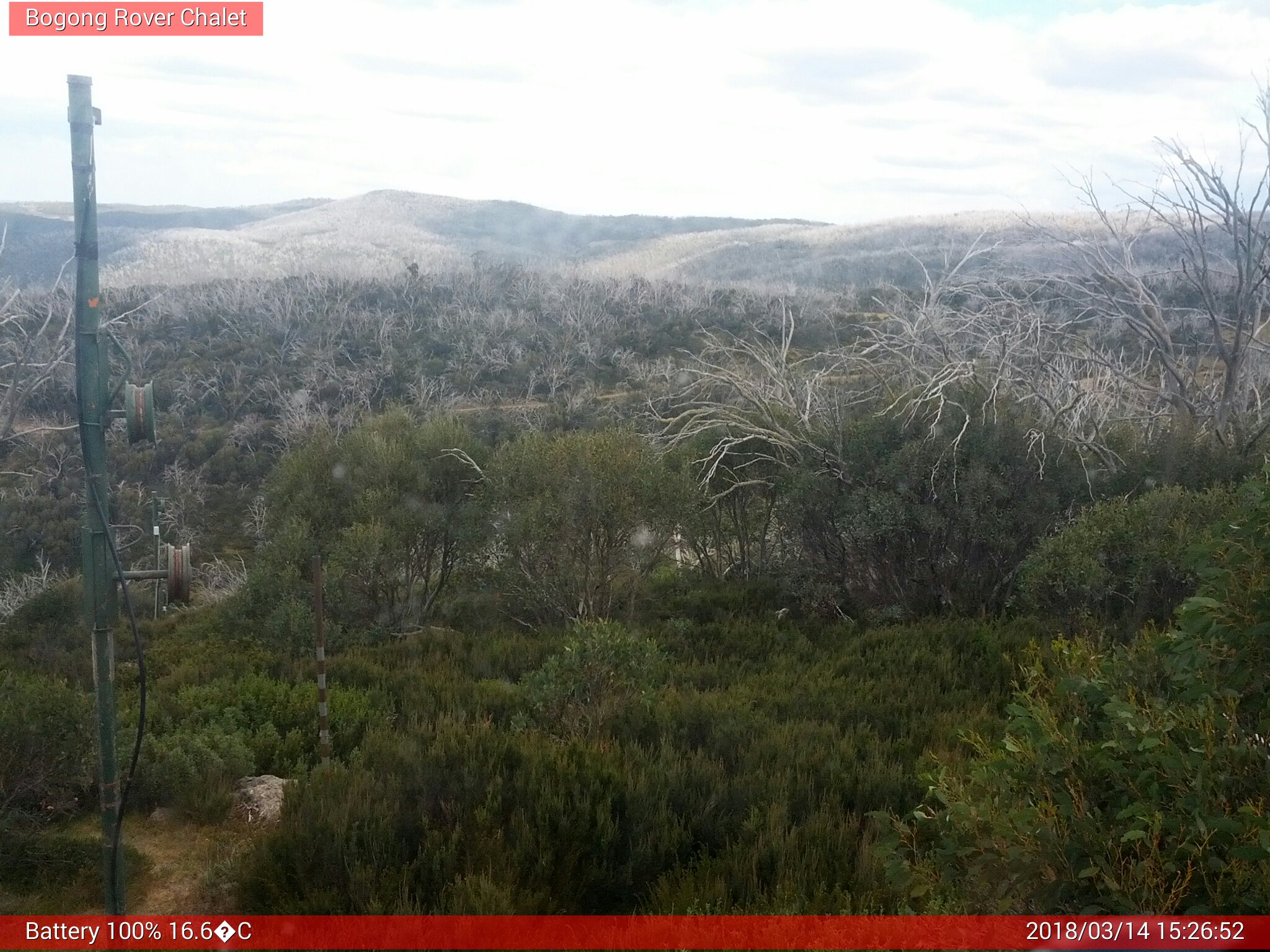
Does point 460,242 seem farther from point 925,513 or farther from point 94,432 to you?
point 94,432

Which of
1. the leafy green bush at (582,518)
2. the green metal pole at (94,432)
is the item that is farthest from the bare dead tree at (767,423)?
the green metal pole at (94,432)

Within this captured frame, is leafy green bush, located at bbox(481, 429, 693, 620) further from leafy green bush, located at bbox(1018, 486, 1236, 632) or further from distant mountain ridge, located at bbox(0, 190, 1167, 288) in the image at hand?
distant mountain ridge, located at bbox(0, 190, 1167, 288)

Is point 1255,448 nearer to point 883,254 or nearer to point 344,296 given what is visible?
point 344,296

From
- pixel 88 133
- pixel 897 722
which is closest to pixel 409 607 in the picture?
pixel 897 722

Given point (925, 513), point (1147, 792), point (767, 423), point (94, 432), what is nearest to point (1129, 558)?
point (925, 513)

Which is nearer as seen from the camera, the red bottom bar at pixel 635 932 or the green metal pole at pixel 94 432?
the red bottom bar at pixel 635 932

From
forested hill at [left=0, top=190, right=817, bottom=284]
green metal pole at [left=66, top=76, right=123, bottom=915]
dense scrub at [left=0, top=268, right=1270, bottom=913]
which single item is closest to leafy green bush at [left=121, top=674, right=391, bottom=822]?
dense scrub at [left=0, top=268, right=1270, bottom=913]

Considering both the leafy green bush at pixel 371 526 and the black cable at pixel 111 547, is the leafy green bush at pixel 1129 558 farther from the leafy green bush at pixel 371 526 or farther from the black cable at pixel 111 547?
the black cable at pixel 111 547
